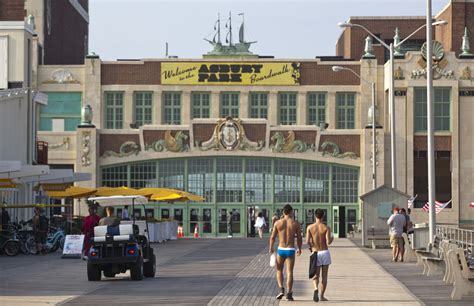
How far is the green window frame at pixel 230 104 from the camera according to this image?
267 feet

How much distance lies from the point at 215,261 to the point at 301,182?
39.0m

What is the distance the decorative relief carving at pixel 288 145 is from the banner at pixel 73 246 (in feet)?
122

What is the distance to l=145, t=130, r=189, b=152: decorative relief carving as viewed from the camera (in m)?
79.1

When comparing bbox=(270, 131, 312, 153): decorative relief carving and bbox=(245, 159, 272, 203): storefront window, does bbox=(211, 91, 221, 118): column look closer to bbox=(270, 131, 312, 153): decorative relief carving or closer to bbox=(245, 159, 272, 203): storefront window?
bbox=(245, 159, 272, 203): storefront window

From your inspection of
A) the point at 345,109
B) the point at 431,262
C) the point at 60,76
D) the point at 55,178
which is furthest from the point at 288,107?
the point at 431,262

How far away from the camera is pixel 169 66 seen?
8131cm

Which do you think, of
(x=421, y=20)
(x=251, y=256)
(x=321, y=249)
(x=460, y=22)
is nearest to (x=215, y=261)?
(x=251, y=256)

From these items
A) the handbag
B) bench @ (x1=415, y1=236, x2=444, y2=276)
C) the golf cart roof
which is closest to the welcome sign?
the golf cart roof

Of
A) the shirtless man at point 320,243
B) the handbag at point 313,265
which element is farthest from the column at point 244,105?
the handbag at point 313,265

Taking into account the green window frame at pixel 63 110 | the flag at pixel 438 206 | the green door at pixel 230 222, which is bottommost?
the green door at pixel 230 222

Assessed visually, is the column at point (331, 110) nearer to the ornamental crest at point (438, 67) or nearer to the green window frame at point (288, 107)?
the green window frame at point (288, 107)

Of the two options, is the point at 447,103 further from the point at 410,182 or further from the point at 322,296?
the point at 322,296

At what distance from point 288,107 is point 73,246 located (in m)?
40.2

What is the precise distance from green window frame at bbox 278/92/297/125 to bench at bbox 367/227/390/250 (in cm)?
2856
